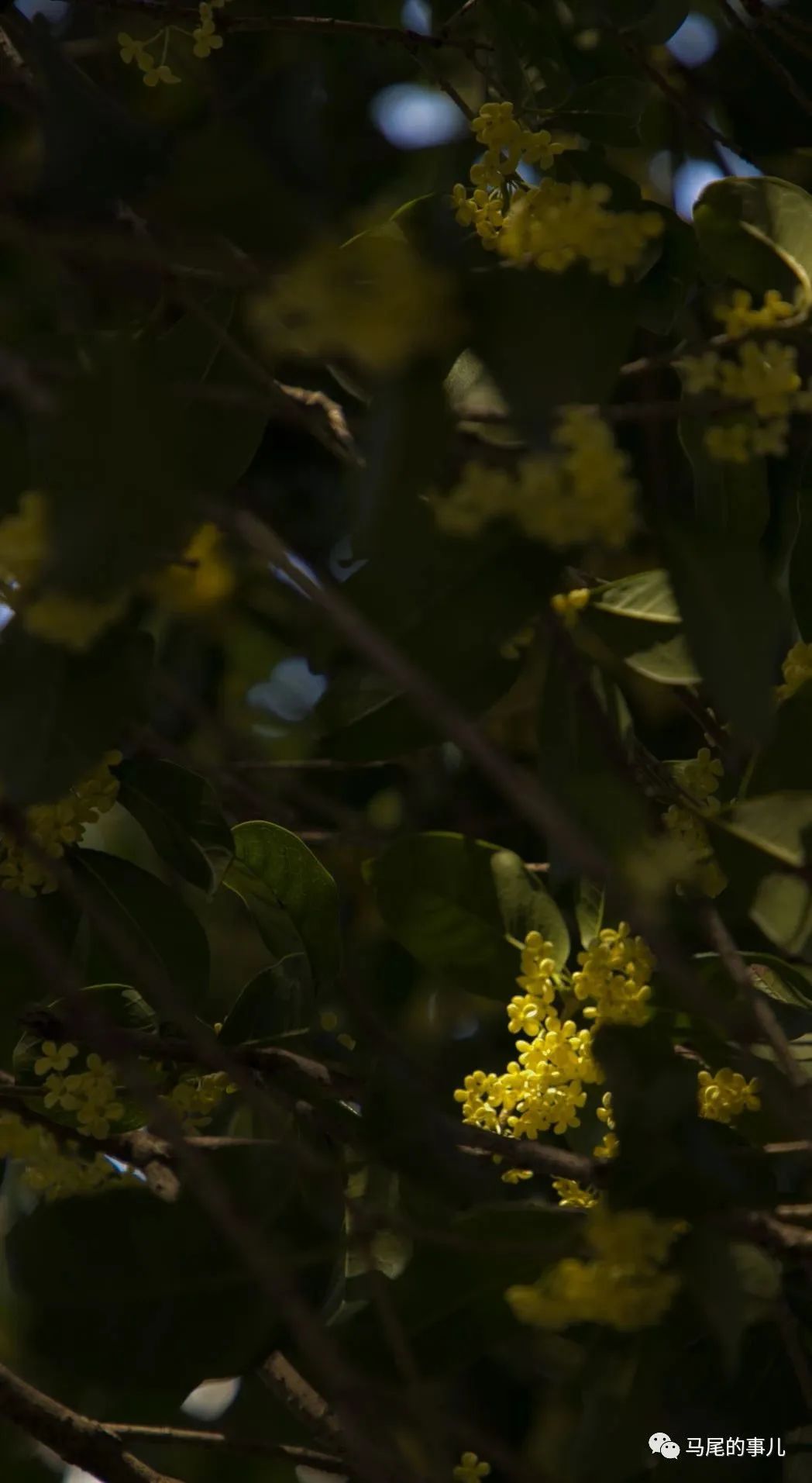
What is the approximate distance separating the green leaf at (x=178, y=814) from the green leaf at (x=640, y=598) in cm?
33

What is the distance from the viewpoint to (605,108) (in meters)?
1.21

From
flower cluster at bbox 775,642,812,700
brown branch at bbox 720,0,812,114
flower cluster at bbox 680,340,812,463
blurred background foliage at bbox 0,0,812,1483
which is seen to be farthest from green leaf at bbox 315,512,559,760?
brown branch at bbox 720,0,812,114

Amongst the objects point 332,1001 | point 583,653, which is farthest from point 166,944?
point 583,653

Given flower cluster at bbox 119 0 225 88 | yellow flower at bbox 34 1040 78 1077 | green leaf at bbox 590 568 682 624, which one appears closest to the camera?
green leaf at bbox 590 568 682 624

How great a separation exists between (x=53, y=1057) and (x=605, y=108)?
33.7 inches

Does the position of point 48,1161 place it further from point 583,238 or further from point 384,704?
point 583,238

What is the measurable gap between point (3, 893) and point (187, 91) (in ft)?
3.66

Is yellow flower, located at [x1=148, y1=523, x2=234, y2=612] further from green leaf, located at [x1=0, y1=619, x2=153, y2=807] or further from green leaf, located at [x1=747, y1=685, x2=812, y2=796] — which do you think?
Result: green leaf, located at [x1=747, y1=685, x2=812, y2=796]

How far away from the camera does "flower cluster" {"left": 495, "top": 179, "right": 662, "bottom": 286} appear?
2.56ft

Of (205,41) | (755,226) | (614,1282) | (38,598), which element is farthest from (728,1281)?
(205,41)

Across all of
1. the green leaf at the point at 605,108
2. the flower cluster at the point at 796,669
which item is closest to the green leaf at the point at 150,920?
the flower cluster at the point at 796,669

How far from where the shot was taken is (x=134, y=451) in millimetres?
629

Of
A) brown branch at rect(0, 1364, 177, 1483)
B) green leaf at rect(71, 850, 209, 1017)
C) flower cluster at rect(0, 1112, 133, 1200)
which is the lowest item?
brown branch at rect(0, 1364, 177, 1483)

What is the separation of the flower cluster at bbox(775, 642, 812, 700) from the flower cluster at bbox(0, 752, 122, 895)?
46cm
